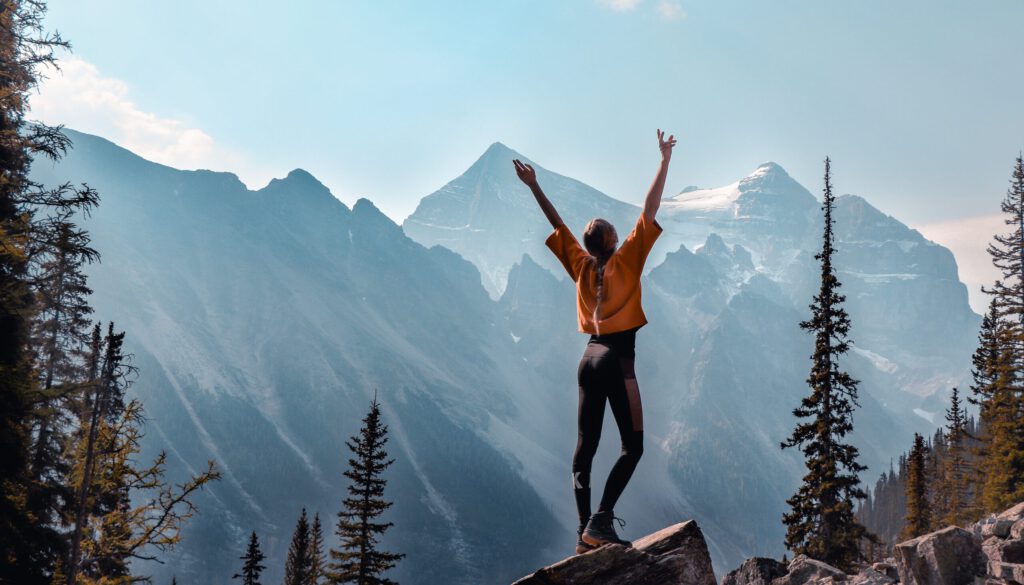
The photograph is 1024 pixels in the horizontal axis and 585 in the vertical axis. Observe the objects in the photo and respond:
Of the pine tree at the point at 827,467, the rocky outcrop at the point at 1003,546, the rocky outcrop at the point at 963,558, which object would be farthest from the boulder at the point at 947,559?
the pine tree at the point at 827,467

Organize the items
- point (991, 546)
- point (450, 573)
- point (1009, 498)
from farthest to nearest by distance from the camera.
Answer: point (450, 573), point (1009, 498), point (991, 546)

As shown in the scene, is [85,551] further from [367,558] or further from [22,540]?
[367,558]

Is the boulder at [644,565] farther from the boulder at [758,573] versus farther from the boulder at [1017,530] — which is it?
the boulder at [758,573]

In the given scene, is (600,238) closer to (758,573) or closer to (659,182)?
(659,182)

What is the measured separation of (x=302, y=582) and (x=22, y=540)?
→ 41.8 meters

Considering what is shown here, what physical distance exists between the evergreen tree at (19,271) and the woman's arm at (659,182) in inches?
436

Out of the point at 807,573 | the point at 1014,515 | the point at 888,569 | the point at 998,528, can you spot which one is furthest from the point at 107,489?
the point at 1014,515

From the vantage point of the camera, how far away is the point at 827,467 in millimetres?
28250

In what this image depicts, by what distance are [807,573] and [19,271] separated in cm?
1772

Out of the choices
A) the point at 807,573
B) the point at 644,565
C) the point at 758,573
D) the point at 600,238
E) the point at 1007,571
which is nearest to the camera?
the point at 644,565

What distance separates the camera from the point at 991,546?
49.3 ft

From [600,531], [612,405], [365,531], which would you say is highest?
[365,531]

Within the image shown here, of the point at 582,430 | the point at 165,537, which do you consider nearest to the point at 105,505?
the point at 165,537

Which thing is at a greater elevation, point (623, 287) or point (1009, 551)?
point (623, 287)
